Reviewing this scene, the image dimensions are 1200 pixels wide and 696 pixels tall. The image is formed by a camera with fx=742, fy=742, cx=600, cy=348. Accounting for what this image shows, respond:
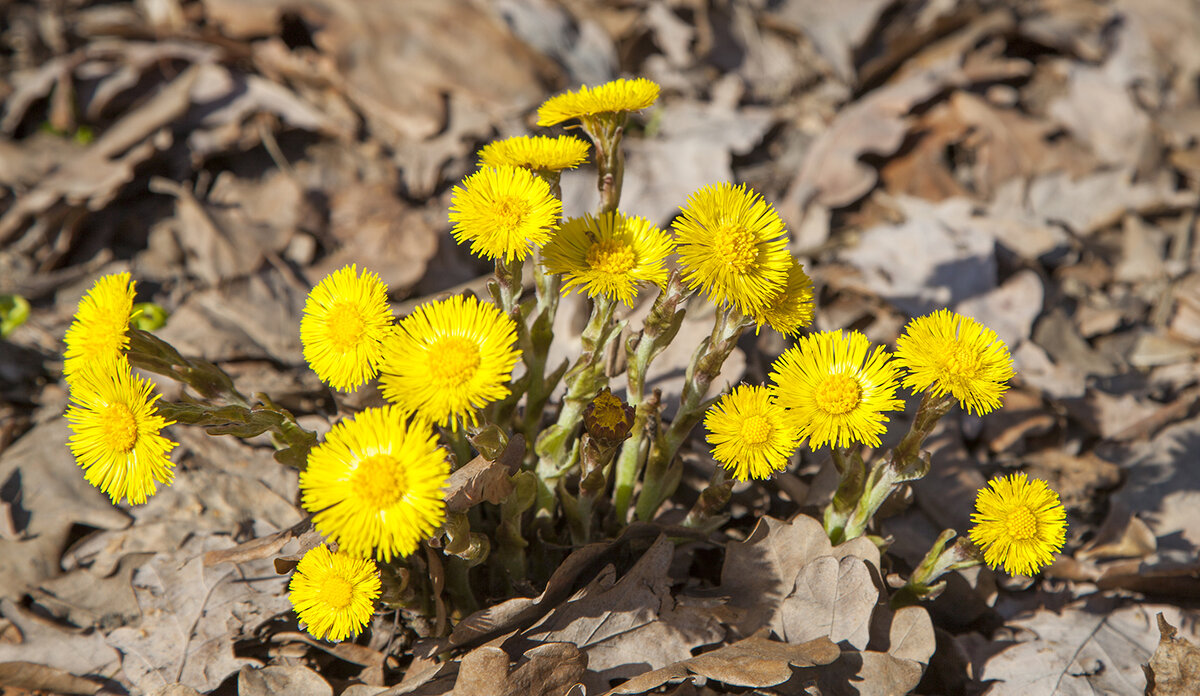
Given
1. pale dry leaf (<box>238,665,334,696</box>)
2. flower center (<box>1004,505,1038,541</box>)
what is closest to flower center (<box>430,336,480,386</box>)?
pale dry leaf (<box>238,665,334,696</box>)

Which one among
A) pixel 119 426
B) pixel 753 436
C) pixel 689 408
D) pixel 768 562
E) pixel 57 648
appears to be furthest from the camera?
pixel 57 648

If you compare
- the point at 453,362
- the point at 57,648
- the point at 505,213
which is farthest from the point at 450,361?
the point at 57,648

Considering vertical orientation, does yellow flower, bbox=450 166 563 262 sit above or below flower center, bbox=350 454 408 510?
above

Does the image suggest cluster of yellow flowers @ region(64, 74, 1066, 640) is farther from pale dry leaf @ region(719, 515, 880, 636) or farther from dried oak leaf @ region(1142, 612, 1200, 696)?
dried oak leaf @ region(1142, 612, 1200, 696)

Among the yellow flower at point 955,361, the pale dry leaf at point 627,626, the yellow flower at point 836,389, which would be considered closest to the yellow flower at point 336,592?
the pale dry leaf at point 627,626

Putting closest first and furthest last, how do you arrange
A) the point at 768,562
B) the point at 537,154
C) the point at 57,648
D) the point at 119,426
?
the point at 119,426, the point at 537,154, the point at 768,562, the point at 57,648

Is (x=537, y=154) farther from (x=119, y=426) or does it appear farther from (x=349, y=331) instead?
(x=119, y=426)

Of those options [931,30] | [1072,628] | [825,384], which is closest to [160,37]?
[825,384]
